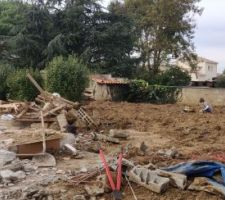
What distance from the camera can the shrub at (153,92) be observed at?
28.5m

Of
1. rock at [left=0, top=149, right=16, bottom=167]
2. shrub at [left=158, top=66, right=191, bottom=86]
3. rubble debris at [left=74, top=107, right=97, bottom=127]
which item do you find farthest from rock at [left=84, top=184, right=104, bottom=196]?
shrub at [left=158, top=66, right=191, bottom=86]

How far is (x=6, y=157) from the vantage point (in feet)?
28.6

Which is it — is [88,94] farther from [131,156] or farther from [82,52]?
[131,156]

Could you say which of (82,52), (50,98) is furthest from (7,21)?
(50,98)

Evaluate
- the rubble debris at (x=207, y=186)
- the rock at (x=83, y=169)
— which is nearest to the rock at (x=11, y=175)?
the rock at (x=83, y=169)

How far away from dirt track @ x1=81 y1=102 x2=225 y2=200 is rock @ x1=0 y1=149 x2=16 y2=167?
2567 millimetres

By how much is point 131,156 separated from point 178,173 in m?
2.72

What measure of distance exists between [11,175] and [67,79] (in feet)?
46.1

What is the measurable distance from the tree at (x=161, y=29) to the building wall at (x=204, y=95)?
7.93 meters

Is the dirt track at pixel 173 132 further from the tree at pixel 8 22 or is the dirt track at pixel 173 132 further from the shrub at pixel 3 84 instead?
the tree at pixel 8 22

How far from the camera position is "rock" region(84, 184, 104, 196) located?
6.84m

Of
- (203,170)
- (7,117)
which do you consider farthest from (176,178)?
(7,117)

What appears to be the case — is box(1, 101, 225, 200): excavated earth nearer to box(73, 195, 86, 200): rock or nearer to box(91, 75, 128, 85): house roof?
box(73, 195, 86, 200): rock

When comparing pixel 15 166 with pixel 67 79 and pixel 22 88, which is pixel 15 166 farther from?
pixel 22 88
